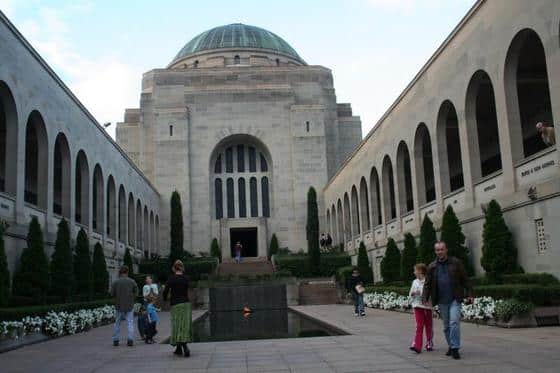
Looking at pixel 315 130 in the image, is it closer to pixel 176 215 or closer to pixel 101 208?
pixel 176 215

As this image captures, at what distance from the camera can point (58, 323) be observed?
15492 mm

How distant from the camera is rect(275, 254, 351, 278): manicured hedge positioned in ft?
119

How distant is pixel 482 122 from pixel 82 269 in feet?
59.1

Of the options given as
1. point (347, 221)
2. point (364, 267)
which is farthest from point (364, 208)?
point (364, 267)

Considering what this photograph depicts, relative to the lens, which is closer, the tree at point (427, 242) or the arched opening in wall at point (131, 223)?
the tree at point (427, 242)

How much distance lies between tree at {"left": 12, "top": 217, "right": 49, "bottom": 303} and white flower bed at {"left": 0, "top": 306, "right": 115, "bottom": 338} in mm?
1195

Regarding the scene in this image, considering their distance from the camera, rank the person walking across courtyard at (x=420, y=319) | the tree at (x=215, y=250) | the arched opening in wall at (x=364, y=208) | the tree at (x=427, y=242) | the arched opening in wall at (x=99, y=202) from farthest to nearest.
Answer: the tree at (x=215, y=250), the arched opening in wall at (x=364, y=208), the arched opening in wall at (x=99, y=202), the tree at (x=427, y=242), the person walking across courtyard at (x=420, y=319)

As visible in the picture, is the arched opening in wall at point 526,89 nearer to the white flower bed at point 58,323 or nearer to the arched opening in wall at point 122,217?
the white flower bed at point 58,323

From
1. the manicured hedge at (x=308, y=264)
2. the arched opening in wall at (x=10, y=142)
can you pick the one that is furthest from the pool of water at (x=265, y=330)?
the manicured hedge at (x=308, y=264)

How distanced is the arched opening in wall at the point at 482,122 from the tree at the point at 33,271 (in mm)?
12994

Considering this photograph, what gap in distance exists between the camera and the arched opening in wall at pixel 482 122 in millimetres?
19734

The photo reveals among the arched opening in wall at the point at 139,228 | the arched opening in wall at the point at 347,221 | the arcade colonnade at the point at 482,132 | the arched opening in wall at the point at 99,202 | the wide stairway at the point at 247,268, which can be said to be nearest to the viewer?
the arcade colonnade at the point at 482,132

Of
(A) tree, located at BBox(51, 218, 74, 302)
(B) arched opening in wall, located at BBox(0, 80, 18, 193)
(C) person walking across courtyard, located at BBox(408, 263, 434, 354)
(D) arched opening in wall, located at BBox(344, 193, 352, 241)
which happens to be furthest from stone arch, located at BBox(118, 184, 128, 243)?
(C) person walking across courtyard, located at BBox(408, 263, 434, 354)

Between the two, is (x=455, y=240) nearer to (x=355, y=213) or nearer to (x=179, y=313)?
(x=179, y=313)
